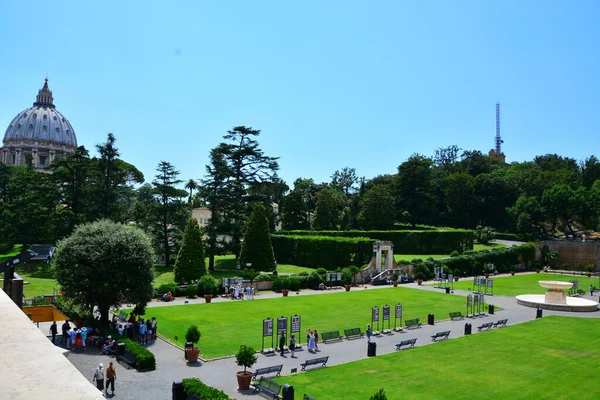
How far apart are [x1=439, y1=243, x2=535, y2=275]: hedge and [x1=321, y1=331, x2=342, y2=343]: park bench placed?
3517cm

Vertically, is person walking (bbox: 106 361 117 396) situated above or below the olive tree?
below

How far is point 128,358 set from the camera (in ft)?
72.1

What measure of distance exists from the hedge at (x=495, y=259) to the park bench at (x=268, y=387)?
44277mm

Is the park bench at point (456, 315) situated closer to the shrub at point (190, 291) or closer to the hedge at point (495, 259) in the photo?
the shrub at point (190, 291)

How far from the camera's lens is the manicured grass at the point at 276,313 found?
26828 mm

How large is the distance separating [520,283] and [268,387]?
4679 centimetres

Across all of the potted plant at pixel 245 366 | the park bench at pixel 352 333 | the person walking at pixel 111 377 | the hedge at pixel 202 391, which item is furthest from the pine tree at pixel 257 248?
the hedge at pixel 202 391

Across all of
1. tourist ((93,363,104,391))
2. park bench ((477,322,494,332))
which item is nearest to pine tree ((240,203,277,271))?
park bench ((477,322,494,332))

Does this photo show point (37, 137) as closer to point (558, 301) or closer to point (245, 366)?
point (558, 301)

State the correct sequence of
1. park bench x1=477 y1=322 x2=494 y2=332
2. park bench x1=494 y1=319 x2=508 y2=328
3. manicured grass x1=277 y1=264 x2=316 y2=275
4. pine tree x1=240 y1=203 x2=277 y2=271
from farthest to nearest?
manicured grass x1=277 y1=264 x2=316 y2=275 < pine tree x1=240 y1=203 x2=277 y2=271 < park bench x1=494 y1=319 x2=508 y2=328 < park bench x1=477 y1=322 x2=494 y2=332

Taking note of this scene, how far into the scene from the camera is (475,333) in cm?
2983

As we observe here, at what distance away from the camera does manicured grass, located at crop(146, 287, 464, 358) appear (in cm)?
2683

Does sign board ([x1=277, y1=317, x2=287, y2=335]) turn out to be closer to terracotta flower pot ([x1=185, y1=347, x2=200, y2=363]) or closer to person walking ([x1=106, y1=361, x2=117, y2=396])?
terracotta flower pot ([x1=185, y1=347, x2=200, y2=363])

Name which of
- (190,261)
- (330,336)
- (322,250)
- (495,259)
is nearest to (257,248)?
(190,261)
